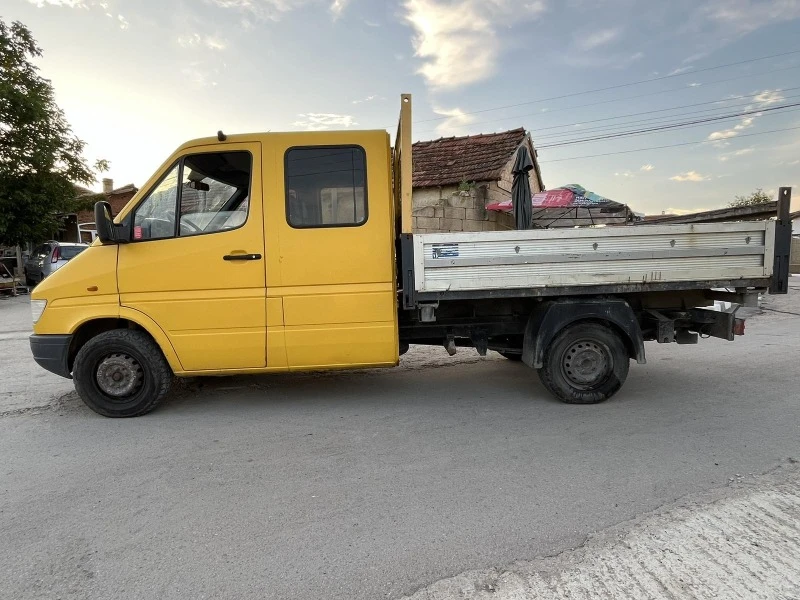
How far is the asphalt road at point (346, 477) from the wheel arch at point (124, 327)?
1.97 feet

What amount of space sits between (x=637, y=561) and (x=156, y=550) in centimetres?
248

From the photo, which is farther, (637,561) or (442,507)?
(442,507)

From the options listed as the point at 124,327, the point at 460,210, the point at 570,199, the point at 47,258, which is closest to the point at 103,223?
the point at 124,327

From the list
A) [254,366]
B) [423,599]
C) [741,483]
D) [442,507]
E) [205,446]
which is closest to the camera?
[423,599]

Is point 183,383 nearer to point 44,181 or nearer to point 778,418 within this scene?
point 778,418

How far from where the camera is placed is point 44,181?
16.8m

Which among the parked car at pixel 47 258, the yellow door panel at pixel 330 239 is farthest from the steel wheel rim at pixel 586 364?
the parked car at pixel 47 258

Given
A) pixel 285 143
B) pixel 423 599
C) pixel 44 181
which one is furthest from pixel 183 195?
pixel 44 181

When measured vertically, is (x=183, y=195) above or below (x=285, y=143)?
below

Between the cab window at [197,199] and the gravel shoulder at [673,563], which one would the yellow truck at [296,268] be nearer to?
the cab window at [197,199]

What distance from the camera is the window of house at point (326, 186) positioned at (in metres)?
4.38

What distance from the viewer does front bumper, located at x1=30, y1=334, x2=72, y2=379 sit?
4.41 m

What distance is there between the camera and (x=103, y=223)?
4.24 meters

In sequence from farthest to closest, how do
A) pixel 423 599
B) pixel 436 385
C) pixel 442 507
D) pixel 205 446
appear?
pixel 436 385 < pixel 205 446 < pixel 442 507 < pixel 423 599
